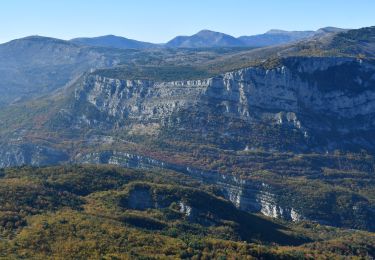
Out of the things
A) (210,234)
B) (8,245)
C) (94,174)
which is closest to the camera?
(8,245)

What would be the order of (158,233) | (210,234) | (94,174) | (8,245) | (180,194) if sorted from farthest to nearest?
(94,174)
(180,194)
(210,234)
(158,233)
(8,245)

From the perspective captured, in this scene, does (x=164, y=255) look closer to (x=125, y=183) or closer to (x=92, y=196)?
(x=92, y=196)

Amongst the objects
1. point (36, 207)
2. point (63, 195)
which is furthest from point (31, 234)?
point (63, 195)

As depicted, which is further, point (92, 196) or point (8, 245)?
point (92, 196)

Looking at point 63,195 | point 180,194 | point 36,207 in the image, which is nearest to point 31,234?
point 36,207

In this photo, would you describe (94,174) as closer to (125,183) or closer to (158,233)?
(125,183)

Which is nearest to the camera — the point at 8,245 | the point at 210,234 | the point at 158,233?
the point at 8,245
